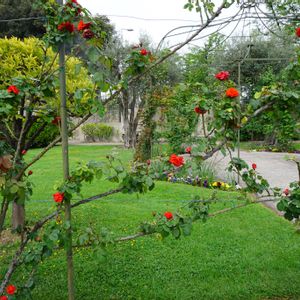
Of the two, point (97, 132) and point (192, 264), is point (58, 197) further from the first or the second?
point (97, 132)

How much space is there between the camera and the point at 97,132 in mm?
20391

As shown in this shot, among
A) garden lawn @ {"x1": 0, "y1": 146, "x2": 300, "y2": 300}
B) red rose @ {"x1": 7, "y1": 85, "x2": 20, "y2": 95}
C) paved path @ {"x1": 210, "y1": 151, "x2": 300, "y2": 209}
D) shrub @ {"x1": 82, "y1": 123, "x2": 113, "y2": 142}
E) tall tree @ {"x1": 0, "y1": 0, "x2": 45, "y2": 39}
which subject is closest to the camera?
red rose @ {"x1": 7, "y1": 85, "x2": 20, "y2": 95}

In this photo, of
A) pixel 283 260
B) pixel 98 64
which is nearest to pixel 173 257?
pixel 283 260

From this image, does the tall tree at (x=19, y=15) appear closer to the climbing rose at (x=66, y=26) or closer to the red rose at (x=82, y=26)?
the climbing rose at (x=66, y=26)

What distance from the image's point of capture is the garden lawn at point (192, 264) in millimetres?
2961

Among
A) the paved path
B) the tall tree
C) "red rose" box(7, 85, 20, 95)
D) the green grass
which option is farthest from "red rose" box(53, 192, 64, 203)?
the tall tree

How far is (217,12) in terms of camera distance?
193cm

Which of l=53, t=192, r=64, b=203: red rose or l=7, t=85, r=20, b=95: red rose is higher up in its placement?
l=7, t=85, r=20, b=95: red rose

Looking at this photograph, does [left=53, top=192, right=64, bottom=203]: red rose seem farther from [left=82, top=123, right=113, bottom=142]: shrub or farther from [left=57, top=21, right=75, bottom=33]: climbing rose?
[left=82, top=123, right=113, bottom=142]: shrub

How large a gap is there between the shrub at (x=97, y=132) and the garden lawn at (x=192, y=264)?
50.3ft

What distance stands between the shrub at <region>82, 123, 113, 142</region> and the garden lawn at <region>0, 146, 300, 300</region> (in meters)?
15.3

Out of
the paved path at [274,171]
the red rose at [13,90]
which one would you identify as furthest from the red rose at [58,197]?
the paved path at [274,171]

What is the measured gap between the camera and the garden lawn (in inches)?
117

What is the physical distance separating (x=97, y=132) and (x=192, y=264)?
17360mm
